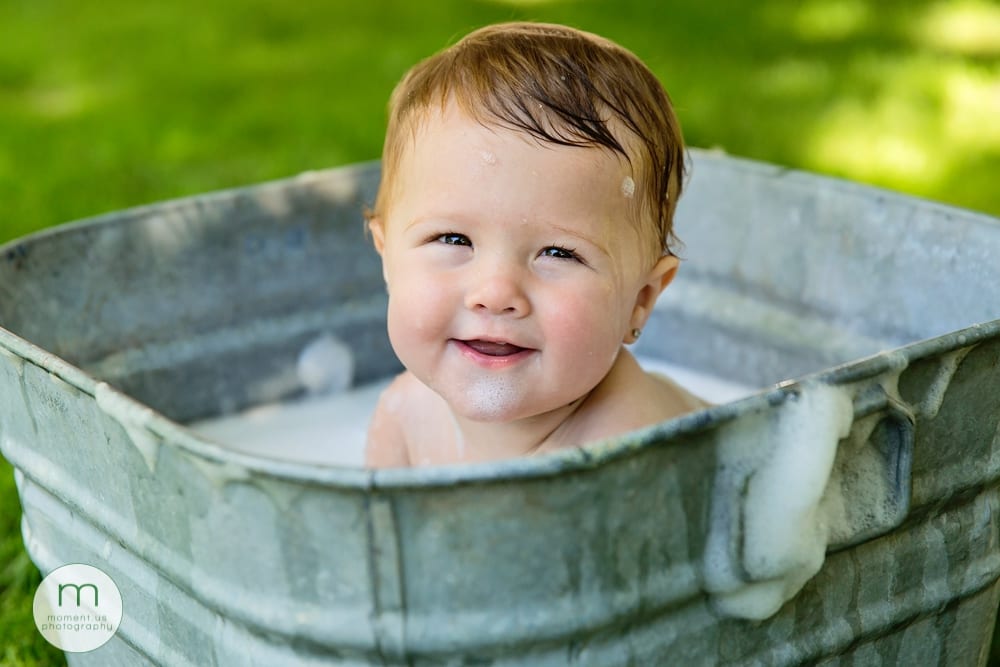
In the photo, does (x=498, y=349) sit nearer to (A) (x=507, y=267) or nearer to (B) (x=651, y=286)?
(A) (x=507, y=267)

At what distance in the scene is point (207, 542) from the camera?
0.97 m

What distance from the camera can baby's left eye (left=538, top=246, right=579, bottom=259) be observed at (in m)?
Answer: 1.23

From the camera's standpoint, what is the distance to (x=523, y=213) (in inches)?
47.5

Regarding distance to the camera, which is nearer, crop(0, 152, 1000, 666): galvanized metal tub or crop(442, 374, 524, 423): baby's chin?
crop(0, 152, 1000, 666): galvanized metal tub

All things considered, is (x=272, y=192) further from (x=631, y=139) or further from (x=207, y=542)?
(x=207, y=542)

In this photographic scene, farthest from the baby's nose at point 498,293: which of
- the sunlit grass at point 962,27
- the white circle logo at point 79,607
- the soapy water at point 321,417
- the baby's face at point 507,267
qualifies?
the sunlit grass at point 962,27

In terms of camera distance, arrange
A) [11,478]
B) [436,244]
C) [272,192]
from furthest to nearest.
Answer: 1. [11,478]
2. [272,192]
3. [436,244]

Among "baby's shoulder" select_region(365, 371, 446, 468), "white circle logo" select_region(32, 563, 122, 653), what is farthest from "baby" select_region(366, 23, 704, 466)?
"white circle logo" select_region(32, 563, 122, 653)

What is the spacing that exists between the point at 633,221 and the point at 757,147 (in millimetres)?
1841

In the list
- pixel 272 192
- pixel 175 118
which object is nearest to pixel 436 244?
pixel 272 192

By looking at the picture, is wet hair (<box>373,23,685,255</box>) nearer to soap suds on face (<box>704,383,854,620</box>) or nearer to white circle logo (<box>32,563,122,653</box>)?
soap suds on face (<box>704,383,854,620</box>)

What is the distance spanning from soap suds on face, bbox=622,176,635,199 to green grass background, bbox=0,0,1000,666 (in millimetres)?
1631

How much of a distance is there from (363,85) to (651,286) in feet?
8.00

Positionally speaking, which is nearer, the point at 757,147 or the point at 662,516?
the point at 662,516
